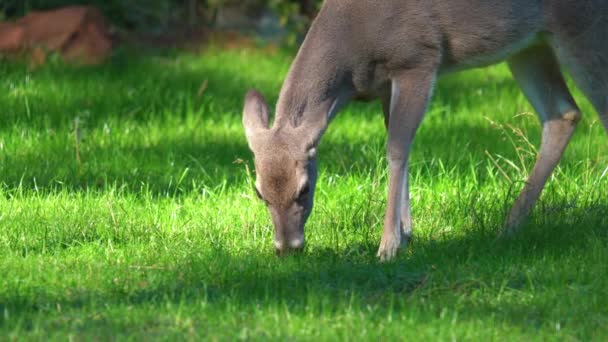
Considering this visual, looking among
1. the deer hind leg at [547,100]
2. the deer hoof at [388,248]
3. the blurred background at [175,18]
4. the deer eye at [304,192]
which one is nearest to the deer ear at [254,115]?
the deer eye at [304,192]

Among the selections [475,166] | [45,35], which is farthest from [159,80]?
[475,166]

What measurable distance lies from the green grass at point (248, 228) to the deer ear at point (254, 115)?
607 mm

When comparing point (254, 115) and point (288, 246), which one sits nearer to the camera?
point (288, 246)

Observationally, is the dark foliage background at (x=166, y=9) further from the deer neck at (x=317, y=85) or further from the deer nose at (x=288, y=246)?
the deer nose at (x=288, y=246)

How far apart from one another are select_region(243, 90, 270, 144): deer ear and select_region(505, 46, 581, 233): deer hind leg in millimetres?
1598

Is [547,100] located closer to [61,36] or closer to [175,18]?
[61,36]

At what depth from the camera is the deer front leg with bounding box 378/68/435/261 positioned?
6.28m

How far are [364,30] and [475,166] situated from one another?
1925 mm

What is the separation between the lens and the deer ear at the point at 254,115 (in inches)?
243

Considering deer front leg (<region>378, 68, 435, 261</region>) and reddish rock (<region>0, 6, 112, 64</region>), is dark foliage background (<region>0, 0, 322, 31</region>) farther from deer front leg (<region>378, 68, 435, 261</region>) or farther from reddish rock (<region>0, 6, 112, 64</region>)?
deer front leg (<region>378, 68, 435, 261</region>)

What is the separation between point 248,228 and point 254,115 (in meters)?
0.70

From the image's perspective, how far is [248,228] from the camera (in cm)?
661

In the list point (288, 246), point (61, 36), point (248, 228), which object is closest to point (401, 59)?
point (288, 246)

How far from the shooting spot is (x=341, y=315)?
4918mm
